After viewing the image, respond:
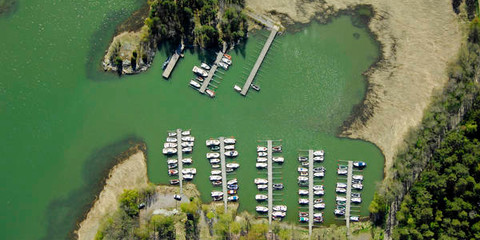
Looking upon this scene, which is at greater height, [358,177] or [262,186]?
[358,177]

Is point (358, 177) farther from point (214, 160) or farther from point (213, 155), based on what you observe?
point (213, 155)

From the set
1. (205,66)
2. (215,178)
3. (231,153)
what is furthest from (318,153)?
(205,66)

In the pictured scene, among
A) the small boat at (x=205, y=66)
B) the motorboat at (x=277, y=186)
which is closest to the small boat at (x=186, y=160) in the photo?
the motorboat at (x=277, y=186)

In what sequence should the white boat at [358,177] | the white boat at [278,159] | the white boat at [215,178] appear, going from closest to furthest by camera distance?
the white boat at [358,177] → the white boat at [278,159] → the white boat at [215,178]

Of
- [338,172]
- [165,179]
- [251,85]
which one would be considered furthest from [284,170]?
[165,179]

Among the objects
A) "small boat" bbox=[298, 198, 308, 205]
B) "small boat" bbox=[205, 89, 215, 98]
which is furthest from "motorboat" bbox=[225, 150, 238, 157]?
"small boat" bbox=[298, 198, 308, 205]

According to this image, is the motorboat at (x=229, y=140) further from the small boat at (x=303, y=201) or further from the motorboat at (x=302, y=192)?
the small boat at (x=303, y=201)

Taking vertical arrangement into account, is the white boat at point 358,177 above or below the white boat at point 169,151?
below

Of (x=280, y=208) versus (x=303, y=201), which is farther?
(x=280, y=208)

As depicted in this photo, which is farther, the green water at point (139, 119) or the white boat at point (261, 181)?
the green water at point (139, 119)

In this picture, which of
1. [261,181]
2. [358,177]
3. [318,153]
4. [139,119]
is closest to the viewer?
[358,177]
